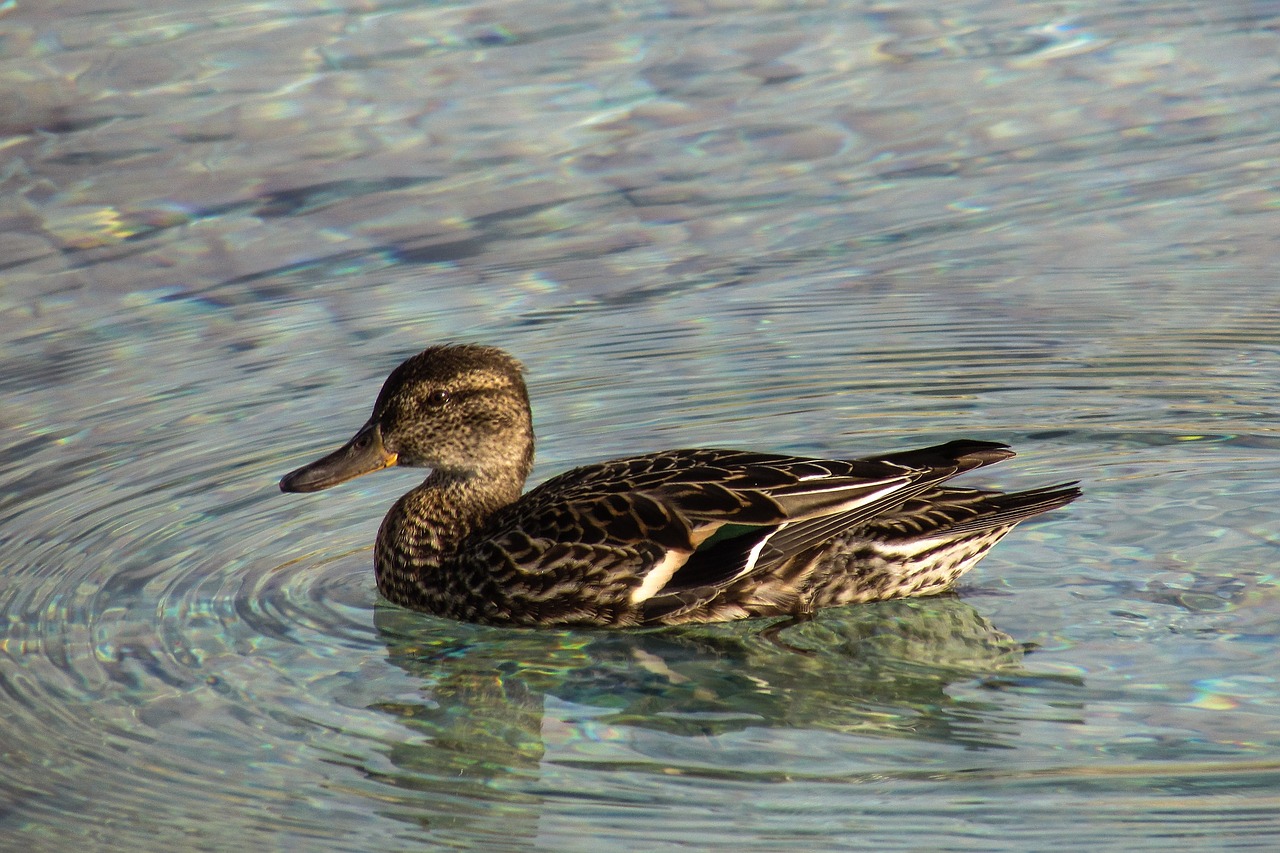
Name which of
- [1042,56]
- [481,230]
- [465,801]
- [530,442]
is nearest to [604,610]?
[530,442]

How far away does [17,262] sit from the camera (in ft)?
32.0

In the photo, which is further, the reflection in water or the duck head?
the duck head

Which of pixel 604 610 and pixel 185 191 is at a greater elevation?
pixel 185 191

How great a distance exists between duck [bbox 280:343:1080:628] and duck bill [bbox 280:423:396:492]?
0.05ft

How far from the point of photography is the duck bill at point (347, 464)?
22.6 ft

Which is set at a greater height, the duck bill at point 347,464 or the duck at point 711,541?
the duck bill at point 347,464

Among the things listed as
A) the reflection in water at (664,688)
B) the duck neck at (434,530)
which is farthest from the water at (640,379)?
the duck neck at (434,530)

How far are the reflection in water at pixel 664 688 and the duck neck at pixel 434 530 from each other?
0.34 ft

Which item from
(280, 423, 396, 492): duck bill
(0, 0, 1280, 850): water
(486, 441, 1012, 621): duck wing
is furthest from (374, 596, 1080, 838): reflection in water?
(280, 423, 396, 492): duck bill

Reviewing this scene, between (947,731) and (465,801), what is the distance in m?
1.34

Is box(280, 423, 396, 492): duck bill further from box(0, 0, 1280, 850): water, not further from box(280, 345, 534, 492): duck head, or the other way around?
box(0, 0, 1280, 850): water

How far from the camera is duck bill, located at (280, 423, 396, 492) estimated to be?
6875 millimetres

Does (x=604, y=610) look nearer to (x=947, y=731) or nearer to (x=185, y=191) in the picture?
(x=947, y=731)

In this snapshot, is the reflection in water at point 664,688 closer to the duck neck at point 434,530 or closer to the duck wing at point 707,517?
the duck neck at point 434,530
